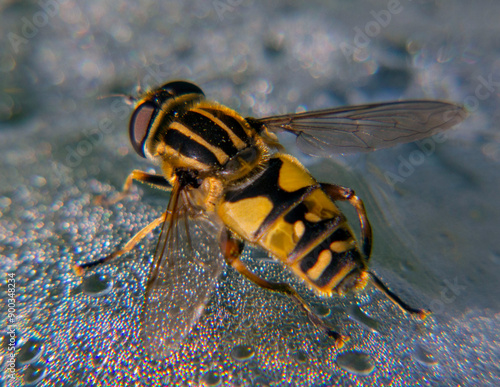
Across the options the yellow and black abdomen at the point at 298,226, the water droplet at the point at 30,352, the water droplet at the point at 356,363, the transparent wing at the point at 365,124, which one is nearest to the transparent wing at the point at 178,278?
the yellow and black abdomen at the point at 298,226

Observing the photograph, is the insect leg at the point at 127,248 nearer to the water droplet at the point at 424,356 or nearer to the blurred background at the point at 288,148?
the blurred background at the point at 288,148

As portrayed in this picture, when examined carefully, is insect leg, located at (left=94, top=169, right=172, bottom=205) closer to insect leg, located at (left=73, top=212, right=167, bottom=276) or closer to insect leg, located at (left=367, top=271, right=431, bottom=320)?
insect leg, located at (left=73, top=212, right=167, bottom=276)

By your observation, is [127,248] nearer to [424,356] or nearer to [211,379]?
[211,379]

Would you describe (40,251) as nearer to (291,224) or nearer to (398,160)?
(291,224)

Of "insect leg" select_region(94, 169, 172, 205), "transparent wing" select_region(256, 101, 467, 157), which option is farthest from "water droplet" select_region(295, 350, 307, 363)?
"transparent wing" select_region(256, 101, 467, 157)

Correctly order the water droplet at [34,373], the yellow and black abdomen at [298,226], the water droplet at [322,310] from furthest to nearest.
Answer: the yellow and black abdomen at [298,226] → the water droplet at [322,310] → the water droplet at [34,373]

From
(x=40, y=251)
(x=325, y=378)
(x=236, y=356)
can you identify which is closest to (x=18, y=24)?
(x=40, y=251)

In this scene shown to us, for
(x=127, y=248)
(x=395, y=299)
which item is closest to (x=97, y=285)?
(x=127, y=248)
